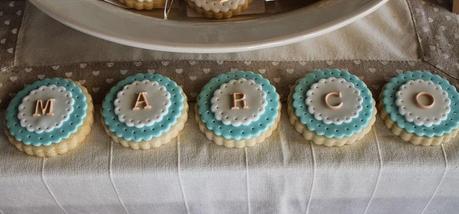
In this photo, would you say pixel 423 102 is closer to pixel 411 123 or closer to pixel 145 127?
pixel 411 123

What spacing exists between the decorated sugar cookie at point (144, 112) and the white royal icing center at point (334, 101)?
138 millimetres

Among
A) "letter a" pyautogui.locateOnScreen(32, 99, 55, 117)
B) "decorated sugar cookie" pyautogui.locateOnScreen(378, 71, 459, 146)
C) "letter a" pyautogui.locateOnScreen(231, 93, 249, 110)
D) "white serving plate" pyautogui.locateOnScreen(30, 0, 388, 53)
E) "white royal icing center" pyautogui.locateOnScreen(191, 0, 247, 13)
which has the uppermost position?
"white royal icing center" pyautogui.locateOnScreen(191, 0, 247, 13)

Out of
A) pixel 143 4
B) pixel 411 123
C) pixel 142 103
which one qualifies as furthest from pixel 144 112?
pixel 411 123

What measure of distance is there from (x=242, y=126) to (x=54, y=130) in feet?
0.63

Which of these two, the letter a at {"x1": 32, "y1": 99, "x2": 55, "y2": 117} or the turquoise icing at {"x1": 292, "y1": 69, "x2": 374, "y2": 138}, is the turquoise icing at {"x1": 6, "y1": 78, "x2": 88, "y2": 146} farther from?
the turquoise icing at {"x1": 292, "y1": 69, "x2": 374, "y2": 138}

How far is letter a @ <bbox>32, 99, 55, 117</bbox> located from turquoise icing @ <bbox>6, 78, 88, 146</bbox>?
20mm

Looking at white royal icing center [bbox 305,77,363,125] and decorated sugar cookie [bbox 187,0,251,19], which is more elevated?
decorated sugar cookie [bbox 187,0,251,19]

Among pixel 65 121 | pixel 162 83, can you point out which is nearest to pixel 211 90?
pixel 162 83

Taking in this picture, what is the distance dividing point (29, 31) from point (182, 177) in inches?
11.1

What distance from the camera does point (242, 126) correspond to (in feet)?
1.67

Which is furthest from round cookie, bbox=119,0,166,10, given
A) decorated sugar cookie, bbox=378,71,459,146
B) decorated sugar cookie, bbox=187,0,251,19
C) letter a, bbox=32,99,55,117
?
decorated sugar cookie, bbox=378,71,459,146

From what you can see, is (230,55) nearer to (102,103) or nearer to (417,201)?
(102,103)

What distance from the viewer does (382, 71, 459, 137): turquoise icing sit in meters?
0.51

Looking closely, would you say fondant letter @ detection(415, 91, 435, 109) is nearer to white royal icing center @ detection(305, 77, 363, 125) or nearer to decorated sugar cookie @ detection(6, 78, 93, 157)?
white royal icing center @ detection(305, 77, 363, 125)
